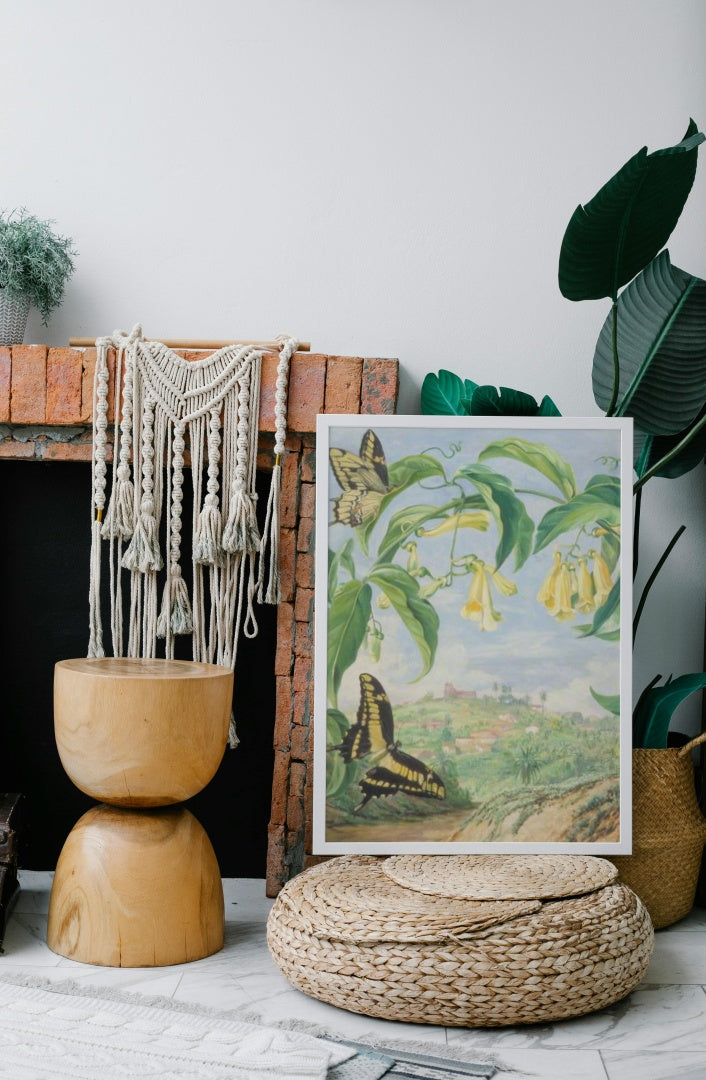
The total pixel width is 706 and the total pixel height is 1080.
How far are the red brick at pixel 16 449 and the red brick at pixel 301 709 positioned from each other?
826 millimetres

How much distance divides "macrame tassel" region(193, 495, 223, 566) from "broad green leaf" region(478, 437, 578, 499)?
59 centimetres

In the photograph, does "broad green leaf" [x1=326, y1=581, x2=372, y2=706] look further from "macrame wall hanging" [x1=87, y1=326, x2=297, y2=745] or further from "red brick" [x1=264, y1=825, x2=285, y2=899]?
"red brick" [x1=264, y1=825, x2=285, y2=899]

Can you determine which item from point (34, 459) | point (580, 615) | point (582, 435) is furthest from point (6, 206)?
point (580, 615)

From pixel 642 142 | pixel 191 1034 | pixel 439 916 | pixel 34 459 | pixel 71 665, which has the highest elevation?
pixel 642 142

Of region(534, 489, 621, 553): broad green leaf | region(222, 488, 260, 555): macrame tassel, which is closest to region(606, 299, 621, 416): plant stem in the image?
region(534, 489, 621, 553): broad green leaf

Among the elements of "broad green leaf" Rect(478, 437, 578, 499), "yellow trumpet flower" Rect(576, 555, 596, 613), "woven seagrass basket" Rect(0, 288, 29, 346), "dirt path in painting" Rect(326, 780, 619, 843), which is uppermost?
"woven seagrass basket" Rect(0, 288, 29, 346)

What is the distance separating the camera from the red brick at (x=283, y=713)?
7.23ft

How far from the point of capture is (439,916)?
1592mm

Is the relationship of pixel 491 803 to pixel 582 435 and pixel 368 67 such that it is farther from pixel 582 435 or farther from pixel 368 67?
pixel 368 67

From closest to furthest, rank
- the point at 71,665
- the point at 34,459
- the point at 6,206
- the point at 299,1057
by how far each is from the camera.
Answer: the point at 299,1057 < the point at 71,665 < the point at 34,459 < the point at 6,206

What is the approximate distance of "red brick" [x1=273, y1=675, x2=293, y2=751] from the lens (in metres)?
2.20

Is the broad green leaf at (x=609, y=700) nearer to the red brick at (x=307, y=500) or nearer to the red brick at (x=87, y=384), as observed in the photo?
the red brick at (x=307, y=500)

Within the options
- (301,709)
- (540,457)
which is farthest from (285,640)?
(540,457)

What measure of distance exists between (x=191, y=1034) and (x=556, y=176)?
2.03m
